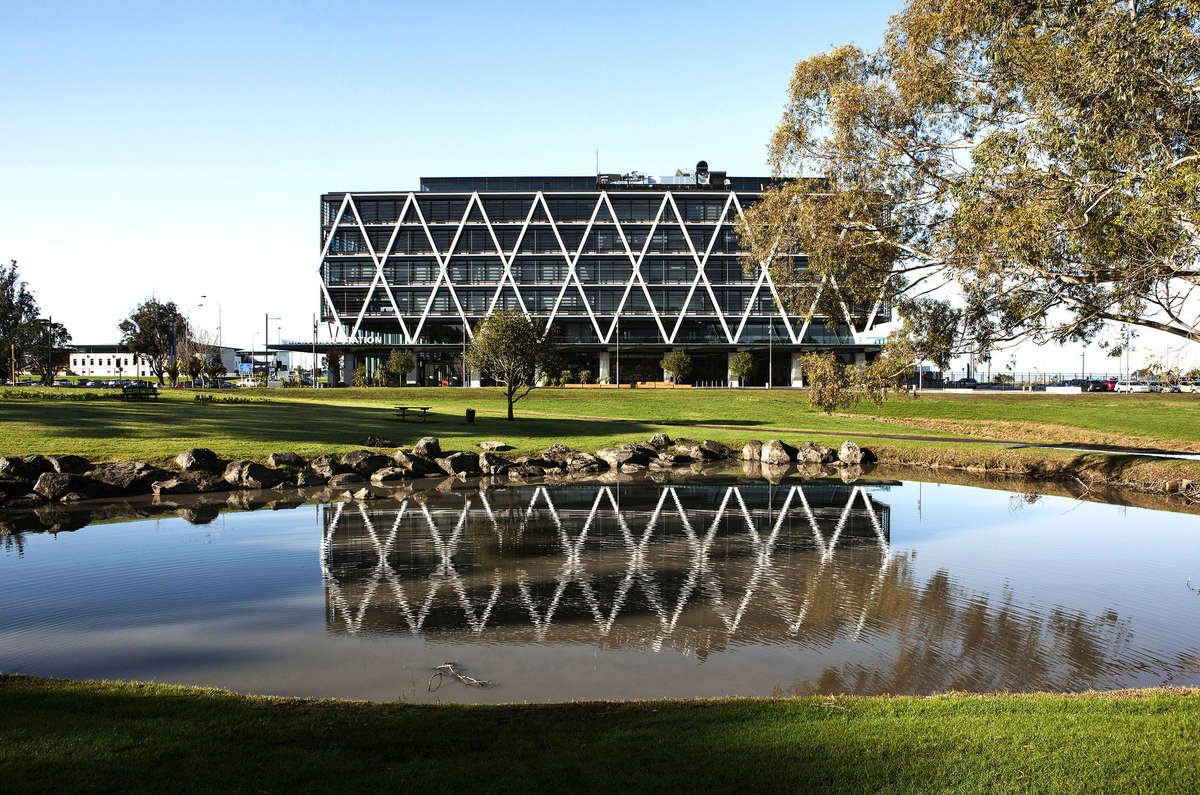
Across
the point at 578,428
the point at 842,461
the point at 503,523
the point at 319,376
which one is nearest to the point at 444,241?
the point at 319,376

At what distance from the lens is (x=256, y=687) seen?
815 cm

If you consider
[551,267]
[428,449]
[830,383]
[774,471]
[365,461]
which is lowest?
[774,471]

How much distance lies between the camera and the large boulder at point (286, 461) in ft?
83.1

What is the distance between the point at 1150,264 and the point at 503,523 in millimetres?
14183

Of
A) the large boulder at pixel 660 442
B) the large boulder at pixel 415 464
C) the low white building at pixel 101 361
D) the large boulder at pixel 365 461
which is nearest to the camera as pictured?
the large boulder at pixel 365 461

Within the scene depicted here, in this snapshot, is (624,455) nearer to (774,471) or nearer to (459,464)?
(774,471)

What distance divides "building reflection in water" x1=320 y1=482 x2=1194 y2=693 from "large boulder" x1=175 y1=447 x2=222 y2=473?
693 centimetres

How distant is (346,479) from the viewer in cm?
2511

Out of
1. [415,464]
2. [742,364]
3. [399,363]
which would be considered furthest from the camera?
[399,363]

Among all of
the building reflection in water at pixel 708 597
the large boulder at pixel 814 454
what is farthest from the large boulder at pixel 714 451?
the building reflection in water at pixel 708 597

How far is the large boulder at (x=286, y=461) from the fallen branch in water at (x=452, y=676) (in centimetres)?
1826

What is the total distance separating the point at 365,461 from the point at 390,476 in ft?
3.58

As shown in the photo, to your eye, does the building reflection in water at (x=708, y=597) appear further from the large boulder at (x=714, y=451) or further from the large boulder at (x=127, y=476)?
the large boulder at (x=714, y=451)

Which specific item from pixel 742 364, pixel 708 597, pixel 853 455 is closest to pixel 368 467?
pixel 708 597
